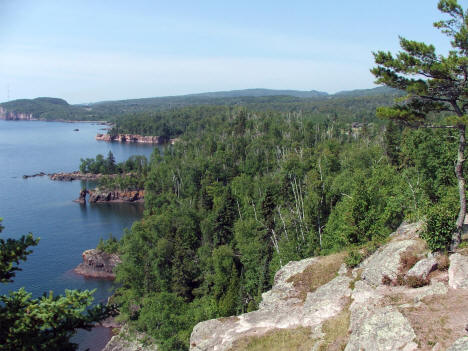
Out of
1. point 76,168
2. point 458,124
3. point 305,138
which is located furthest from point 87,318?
point 76,168

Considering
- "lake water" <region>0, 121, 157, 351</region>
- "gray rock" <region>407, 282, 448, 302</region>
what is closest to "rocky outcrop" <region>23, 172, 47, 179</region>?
"lake water" <region>0, 121, 157, 351</region>

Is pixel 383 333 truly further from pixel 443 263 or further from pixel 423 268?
pixel 443 263

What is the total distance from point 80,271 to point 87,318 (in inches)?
→ 1486

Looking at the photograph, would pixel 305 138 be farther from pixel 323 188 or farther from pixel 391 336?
pixel 391 336

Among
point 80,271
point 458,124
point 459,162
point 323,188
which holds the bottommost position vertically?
point 80,271

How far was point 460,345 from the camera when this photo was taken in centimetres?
873

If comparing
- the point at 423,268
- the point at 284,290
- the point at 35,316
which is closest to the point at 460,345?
the point at 423,268

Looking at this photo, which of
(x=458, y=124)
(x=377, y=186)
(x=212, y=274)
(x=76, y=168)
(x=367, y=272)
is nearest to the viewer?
(x=458, y=124)

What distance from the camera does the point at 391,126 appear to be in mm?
54250

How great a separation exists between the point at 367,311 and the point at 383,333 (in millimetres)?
1889

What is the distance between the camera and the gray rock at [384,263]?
47.0 ft

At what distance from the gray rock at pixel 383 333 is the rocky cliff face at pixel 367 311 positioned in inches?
0.9

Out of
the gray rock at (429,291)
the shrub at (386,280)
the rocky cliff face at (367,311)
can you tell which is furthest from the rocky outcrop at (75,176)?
the gray rock at (429,291)

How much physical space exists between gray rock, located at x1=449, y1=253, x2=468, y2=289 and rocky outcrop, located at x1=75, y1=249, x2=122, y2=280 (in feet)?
129
